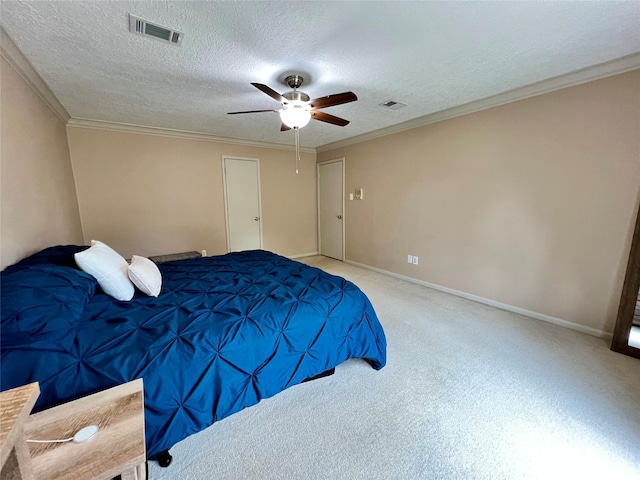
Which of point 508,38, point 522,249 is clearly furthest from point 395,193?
point 508,38

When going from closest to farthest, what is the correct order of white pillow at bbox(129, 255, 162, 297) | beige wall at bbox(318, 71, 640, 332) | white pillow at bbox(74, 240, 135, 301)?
white pillow at bbox(74, 240, 135, 301) < white pillow at bbox(129, 255, 162, 297) < beige wall at bbox(318, 71, 640, 332)

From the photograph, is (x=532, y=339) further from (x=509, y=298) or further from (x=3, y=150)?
(x=3, y=150)

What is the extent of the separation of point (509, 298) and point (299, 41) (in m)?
3.28

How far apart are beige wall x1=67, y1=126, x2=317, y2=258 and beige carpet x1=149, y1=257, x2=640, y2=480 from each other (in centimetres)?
330

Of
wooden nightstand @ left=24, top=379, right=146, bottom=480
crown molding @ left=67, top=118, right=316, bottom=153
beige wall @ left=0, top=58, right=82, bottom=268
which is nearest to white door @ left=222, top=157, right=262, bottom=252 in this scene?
crown molding @ left=67, top=118, right=316, bottom=153

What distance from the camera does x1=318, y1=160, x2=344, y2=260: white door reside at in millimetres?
5094

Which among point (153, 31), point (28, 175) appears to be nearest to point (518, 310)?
point (153, 31)

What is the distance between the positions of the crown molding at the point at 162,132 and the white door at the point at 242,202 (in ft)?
0.96

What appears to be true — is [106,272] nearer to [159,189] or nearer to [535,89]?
[159,189]

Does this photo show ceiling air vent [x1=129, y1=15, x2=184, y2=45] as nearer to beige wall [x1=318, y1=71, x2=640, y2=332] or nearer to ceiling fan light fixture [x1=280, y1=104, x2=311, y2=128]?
ceiling fan light fixture [x1=280, y1=104, x2=311, y2=128]

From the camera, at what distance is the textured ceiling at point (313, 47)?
1522 millimetres

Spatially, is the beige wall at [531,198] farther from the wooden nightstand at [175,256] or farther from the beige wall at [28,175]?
the beige wall at [28,175]

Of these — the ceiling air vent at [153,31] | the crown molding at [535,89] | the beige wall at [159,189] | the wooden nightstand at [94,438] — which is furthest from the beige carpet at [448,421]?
the beige wall at [159,189]

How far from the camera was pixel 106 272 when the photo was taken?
172cm
